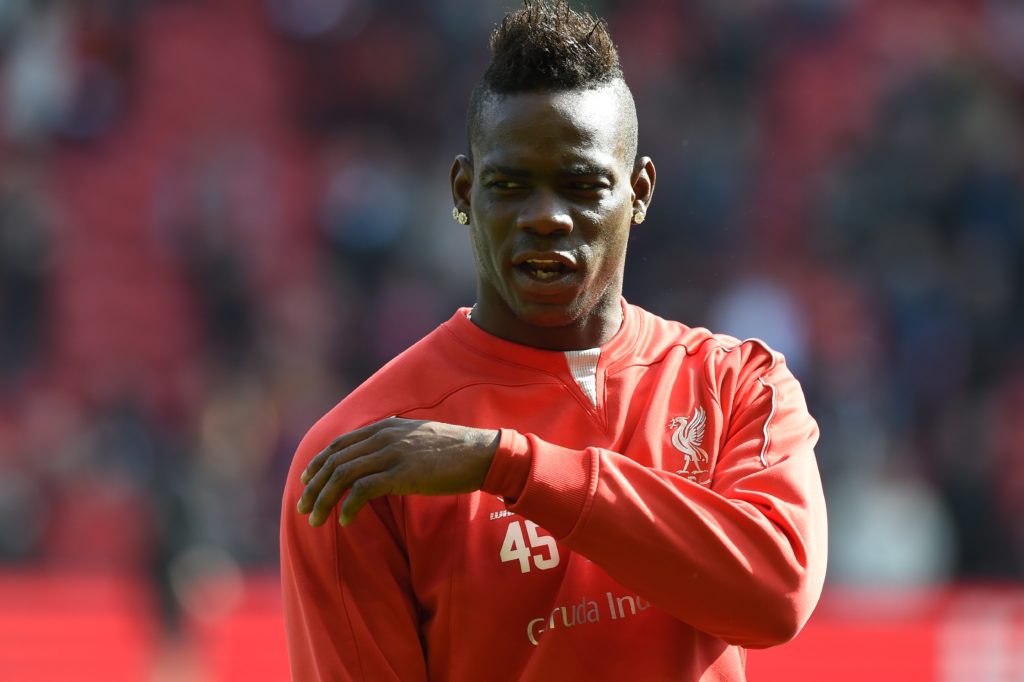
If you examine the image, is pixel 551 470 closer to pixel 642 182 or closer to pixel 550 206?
pixel 550 206

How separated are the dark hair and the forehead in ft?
0.07

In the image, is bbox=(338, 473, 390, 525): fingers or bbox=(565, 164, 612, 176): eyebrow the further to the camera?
bbox=(565, 164, 612, 176): eyebrow

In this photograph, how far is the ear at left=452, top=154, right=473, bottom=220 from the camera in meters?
3.00

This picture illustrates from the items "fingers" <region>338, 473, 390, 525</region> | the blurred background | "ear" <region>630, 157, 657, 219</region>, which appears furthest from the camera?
the blurred background

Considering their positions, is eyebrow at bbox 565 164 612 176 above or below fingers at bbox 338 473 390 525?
above

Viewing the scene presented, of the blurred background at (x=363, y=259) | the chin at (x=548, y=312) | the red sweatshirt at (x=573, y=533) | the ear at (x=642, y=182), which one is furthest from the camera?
the blurred background at (x=363, y=259)

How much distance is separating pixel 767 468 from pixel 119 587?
8.92 meters

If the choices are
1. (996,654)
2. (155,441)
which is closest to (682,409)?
(996,654)

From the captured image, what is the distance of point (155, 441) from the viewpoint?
12430mm

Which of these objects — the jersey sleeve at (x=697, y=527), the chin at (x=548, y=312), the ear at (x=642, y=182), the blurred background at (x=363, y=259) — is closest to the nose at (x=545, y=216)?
the chin at (x=548, y=312)

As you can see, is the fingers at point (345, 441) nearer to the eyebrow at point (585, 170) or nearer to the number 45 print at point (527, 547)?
the number 45 print at point (527, 547)

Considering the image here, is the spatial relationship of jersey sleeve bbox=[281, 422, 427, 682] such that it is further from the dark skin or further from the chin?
the chin

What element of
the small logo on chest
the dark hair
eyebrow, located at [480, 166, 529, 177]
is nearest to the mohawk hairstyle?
the dark hair

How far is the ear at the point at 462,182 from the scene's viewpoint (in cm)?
300
